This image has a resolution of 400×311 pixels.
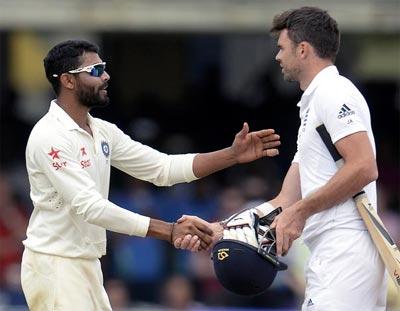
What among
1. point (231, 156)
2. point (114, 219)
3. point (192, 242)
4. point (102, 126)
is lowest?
point (192, 242)

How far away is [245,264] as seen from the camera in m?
6.53

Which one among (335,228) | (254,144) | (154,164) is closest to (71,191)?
(154,164)

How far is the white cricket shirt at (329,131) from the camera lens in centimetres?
643

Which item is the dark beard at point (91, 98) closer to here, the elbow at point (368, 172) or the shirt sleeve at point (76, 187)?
the shirt sleeve at point (76, 187)

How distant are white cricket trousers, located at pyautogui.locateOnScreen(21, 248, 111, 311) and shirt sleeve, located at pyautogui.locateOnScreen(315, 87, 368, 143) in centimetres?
155

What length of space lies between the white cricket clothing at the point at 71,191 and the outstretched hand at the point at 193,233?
6.7 inches

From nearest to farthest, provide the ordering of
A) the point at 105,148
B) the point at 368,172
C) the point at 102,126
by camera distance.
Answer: the point at 368,172 < the point at 105,148 < the point at 102,126

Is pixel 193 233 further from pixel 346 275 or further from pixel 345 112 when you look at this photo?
pixel 345 112

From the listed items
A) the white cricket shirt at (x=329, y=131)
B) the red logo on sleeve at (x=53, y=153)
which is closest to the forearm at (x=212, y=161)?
the white cricket shirt at (x=329, y=131)

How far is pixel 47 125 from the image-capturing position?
7.03 meters

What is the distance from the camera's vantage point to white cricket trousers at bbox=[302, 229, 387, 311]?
253 inches

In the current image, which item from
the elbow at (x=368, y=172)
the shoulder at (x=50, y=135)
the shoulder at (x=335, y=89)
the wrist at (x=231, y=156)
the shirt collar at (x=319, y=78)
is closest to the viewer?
the elbow at (x=368, y=172)

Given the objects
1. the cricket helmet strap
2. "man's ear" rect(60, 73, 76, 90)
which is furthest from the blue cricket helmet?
"man's ear" rect(60, 73, 76, 90)

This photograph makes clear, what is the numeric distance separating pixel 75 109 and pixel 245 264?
1347mm
